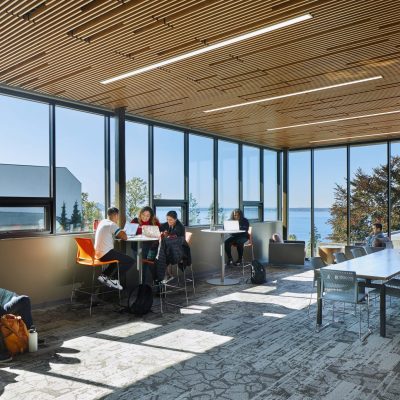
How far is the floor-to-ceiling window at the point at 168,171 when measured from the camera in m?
8.28

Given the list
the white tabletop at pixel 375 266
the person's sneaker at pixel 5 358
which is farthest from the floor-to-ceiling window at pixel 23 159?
the white tabletop at pixel 375 266

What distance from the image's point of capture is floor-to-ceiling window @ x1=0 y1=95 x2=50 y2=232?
5.86 metres

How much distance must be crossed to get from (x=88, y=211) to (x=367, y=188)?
744 cm

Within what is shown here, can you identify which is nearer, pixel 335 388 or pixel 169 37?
pixel 335 388

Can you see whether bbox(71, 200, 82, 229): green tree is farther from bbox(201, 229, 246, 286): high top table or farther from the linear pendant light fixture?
bbox(201, 229, 246, 286): high top table

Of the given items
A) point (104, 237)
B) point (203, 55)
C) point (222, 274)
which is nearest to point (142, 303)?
point (104, 237)

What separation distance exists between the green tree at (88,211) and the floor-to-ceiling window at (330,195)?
669 centimetres

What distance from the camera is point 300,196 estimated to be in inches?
468

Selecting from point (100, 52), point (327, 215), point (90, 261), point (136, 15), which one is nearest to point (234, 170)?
point (327, 215)

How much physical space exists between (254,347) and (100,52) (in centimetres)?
369

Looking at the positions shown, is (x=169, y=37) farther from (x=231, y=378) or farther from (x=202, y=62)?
(x=231, y=378)

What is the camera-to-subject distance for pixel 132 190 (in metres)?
7.71

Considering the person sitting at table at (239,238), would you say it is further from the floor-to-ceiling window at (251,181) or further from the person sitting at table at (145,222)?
the person sitting at table at (145,222)

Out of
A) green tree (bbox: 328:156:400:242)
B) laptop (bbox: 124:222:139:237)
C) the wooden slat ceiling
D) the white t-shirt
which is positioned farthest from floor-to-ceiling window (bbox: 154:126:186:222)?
green tree (bbox: 328:156:400:242)
